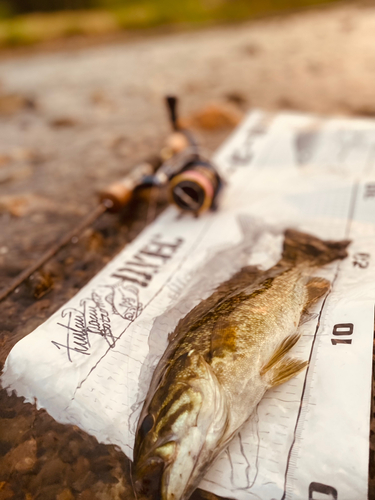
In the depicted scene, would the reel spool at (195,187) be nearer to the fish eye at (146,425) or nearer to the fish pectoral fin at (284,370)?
the fish pectoral fin at (284,370)

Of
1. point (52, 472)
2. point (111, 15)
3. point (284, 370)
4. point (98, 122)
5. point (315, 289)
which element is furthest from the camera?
point (111, 15)

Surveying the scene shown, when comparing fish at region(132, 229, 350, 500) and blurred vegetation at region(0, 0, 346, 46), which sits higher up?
blurred vegetation at region(0, 0, 346, 46)

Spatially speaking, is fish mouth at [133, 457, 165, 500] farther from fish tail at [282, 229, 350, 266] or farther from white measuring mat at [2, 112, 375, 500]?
fish tail at [282, 229, 350, 266]

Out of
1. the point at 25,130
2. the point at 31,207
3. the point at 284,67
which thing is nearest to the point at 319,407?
the point at 31,207

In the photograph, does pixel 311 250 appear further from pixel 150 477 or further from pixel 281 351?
pixel 150 477

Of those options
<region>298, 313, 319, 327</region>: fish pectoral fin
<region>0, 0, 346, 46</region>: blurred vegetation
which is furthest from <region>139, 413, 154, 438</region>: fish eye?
<region>0, 0, 346, 46</region>: blurred vegetation

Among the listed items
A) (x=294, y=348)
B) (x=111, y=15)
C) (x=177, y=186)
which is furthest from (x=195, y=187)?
(x=111, y=15)
